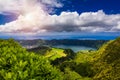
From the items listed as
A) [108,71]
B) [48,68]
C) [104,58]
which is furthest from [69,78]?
[48,68]

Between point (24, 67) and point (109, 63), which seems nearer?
point (24, 67)

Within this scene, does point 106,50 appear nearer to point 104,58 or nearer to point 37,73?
point 104,58

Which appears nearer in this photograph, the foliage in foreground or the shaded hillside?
the foliage in foreground

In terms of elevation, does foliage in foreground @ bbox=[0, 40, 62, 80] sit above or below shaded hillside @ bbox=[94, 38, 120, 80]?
above

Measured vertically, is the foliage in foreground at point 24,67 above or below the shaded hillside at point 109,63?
above

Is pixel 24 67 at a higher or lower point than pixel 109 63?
higher

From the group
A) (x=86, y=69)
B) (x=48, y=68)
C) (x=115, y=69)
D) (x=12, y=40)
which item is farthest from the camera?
(x=86, y=69)

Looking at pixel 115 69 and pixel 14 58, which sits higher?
pixel 14 58

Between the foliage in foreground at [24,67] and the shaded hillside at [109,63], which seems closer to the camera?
the foliage in foreground at [24,67]
